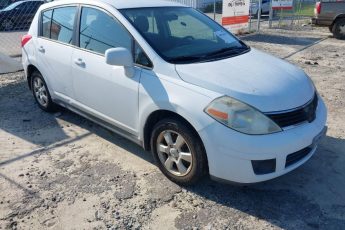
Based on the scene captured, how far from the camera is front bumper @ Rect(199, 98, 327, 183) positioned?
314cm

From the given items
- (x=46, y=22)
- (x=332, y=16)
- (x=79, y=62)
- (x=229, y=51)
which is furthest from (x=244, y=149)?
(x=332, y=16)

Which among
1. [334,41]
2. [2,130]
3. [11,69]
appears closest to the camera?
[2,130]

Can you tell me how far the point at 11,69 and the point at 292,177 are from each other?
6.71 meters

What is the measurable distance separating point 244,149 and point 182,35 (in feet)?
5.47

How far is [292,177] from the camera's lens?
3.94 metres

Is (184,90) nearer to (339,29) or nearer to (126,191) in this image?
(126,191)

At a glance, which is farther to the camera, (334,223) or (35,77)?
(35,77)

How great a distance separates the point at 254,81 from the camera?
3.48m

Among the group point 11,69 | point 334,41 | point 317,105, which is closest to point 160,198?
point 317,105

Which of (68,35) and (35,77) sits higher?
(68,35)

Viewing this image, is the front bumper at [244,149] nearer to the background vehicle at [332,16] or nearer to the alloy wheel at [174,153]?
the alloy wheel at [174,153]

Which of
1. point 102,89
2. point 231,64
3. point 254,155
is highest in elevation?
point 231,64

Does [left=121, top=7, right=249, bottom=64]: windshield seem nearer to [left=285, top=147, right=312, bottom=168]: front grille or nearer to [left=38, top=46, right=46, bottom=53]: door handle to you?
[left=285, top=147, right=312, bottom=168]: front grille

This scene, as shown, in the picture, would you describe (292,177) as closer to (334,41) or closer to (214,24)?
(214,24)
